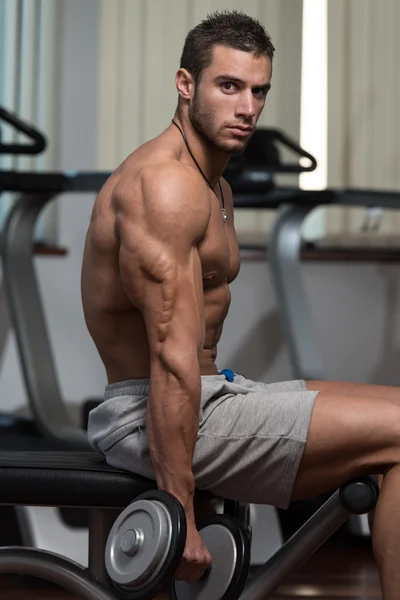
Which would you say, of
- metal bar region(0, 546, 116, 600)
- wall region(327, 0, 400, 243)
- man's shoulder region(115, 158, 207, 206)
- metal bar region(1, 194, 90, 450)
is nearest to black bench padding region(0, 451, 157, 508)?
metal bar region(0, 546, 116, 600)

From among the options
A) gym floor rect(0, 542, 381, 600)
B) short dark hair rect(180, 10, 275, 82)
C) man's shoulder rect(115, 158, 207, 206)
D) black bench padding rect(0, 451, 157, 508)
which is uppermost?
short dark hair rect(180, 10, 275, 82)

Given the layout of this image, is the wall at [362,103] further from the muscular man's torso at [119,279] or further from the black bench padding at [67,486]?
the black bench padding at [67,486]

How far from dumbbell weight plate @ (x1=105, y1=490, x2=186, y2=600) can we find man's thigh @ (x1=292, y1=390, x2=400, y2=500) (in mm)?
238

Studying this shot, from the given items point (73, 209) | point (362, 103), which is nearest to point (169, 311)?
point (73, 209)

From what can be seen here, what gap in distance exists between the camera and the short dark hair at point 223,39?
158 cm

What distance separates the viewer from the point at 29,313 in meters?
3.18

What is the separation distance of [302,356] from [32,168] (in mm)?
1363

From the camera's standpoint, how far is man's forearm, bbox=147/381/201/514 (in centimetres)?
145

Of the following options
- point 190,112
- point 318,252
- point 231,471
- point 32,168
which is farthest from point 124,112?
point 231,471

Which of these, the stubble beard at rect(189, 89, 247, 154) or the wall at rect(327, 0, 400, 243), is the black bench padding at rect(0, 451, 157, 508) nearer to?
the stubble beard at rect(189, 89, 247, 154)

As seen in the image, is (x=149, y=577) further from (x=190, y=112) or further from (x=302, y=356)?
(x=302, y=356)

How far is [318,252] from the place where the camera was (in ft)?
13.3

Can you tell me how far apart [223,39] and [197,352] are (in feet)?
1.70

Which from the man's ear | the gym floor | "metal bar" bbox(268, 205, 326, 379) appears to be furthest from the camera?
"metal bar" bbox(268, 205, 326, 379)
